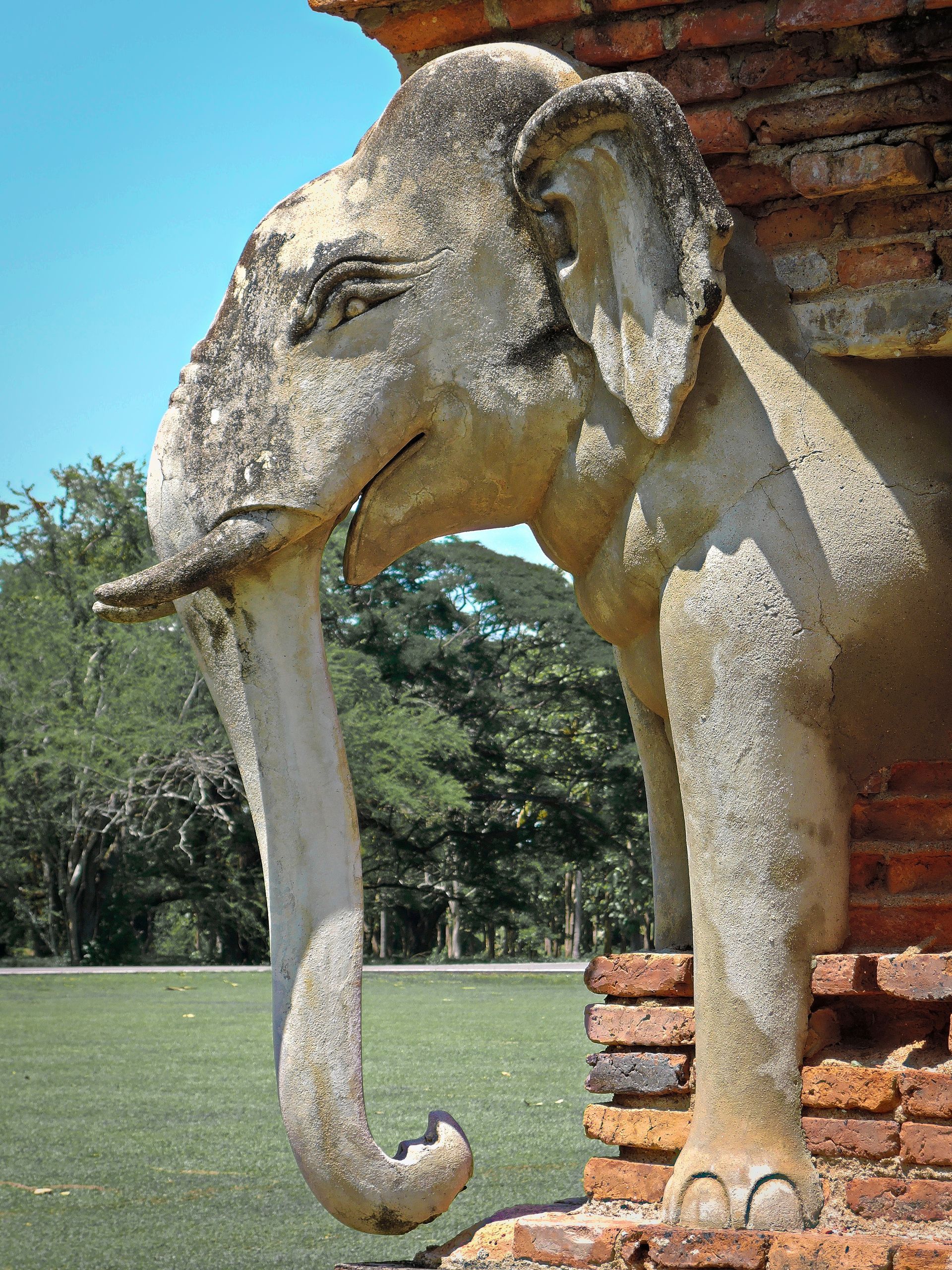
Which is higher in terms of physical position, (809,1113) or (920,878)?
(920,878)

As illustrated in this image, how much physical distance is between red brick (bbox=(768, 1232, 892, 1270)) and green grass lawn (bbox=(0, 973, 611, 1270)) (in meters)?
3.34

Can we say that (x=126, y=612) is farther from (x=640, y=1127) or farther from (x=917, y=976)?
(x=917, y=976)

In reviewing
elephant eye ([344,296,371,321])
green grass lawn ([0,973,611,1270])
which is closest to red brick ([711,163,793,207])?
elephant eye ([344,296,371,321])

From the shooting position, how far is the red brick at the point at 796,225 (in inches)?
103

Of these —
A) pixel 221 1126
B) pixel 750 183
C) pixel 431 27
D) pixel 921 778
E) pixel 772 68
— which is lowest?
pixel 221 1126

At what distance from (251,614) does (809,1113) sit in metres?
1.28

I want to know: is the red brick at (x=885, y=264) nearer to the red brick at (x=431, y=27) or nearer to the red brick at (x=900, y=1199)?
the red brick at (x=431, y=27)

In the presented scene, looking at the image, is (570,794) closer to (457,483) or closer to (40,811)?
(40,811)

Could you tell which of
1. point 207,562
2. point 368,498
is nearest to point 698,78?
point 368,498

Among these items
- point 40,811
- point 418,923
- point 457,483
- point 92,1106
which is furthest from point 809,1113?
point 418,923

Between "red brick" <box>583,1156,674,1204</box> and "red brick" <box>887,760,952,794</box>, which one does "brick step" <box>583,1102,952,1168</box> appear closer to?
"red brick" <box>583,1156,674,1204</box>

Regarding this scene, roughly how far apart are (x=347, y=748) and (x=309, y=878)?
21968 mm

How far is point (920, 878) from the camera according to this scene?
2.56 metres

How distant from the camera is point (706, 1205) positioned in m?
2.35
